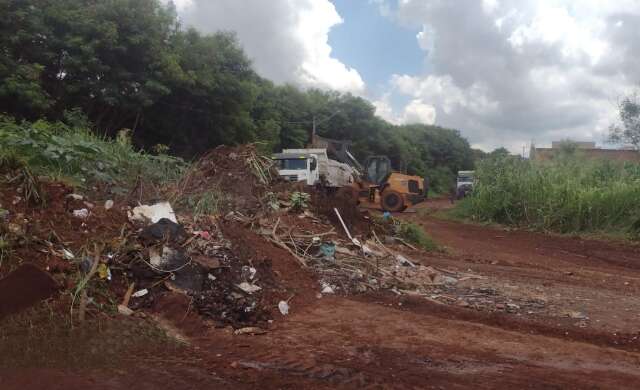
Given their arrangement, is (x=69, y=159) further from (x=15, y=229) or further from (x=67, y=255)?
(x=67, y=255)

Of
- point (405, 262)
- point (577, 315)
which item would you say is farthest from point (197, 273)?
point (577, 315)

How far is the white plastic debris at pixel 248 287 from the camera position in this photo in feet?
18.4

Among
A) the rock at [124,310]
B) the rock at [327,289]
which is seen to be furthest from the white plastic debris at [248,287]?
the rock at [124,310]

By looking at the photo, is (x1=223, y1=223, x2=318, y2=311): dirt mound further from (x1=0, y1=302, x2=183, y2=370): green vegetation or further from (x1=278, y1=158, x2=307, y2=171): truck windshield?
(x1=278, y1=158, x2=307, y2=171): truck windshield

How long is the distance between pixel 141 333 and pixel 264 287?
1.71m

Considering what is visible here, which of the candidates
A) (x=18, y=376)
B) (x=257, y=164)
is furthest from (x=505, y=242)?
(x=18, y=376)

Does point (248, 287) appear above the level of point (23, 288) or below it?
below

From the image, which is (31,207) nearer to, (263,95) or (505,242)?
(505,242)

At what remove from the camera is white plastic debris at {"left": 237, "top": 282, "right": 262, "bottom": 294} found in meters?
5.60

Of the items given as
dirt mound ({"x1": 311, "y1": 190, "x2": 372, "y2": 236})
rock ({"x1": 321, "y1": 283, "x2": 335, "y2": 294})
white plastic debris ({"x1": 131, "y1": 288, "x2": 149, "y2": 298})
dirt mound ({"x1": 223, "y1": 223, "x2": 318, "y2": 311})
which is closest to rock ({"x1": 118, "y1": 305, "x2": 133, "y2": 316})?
white plastic debris ({"x1": 131, "y1": 288, "x2": 149, "y2": 298})

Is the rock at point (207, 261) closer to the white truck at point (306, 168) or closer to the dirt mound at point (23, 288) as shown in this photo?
the dirt mound at point (23, 288)

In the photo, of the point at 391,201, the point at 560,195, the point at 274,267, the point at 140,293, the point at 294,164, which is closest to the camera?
the point at 140,293

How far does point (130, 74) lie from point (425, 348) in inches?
641

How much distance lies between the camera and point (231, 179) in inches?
346
